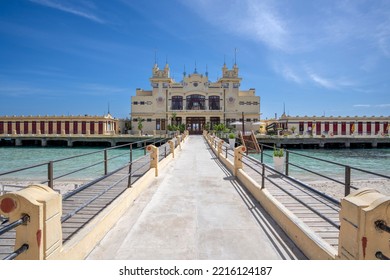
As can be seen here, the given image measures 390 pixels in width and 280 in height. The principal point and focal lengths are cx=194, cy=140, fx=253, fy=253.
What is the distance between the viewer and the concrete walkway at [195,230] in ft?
12.2

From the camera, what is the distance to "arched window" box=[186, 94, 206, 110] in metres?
53.4

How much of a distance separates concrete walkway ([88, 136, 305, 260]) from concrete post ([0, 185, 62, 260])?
3.67 feet

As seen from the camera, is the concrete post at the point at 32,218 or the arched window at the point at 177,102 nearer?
the concrete post at the point at 32,218

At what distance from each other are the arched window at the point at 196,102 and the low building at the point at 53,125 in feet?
58.6

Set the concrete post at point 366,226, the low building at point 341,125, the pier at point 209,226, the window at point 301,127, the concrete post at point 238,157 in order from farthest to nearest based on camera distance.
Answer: the window at point 301,127 < the low building at point 341,125 < the concrete post at point 238,157 < the pier at point 209,226 < the concrete post at point 366,226

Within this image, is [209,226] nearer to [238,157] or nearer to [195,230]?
[195,230]

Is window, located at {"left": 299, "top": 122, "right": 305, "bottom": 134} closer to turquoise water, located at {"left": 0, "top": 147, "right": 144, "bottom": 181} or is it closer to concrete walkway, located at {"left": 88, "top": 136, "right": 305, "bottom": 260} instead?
turquoise water, located at {"left": 0, "top": 147, "right": 144, "bottom": 181}

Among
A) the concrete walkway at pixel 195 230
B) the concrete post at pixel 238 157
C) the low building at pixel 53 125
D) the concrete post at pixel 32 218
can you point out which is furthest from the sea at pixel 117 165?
the low building at pixel 53 125

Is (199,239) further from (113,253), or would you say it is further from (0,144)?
(0,144)

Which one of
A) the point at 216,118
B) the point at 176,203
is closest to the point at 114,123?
the point at 216,118

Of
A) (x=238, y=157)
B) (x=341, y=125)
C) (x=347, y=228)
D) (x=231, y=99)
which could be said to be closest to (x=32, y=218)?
(x=347, y=228)

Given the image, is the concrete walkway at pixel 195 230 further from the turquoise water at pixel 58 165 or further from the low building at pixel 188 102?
the low building at pixel 188 102

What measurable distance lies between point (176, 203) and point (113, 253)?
2517 mm

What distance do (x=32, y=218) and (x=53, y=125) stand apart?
185 feet
